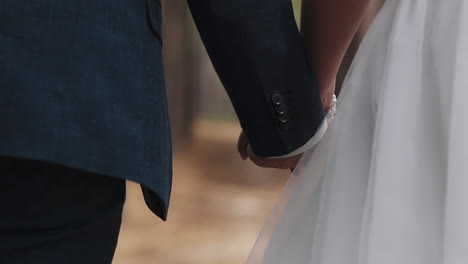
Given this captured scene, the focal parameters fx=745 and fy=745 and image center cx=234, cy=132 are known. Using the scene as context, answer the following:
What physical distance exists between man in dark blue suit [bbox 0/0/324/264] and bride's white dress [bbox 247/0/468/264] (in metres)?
0.16

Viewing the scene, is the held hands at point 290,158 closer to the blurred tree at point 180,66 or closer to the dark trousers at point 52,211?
the dark trousers at point 52,211

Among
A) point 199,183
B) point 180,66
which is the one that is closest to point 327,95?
point 199,183

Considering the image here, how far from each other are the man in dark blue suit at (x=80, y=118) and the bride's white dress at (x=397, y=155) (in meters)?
0.16

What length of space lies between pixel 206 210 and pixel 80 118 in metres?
2.33

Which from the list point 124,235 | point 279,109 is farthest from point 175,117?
point 279,109

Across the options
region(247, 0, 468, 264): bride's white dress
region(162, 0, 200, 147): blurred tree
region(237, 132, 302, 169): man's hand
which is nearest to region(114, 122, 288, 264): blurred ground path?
region(162, 0, 200, 147): blurred tree

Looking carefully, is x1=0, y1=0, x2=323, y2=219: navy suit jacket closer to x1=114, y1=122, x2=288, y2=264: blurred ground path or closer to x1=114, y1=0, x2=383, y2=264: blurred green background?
x1=114, y1=0, x2=383, y2=264: blurred green background

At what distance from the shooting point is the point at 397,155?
0.71 m

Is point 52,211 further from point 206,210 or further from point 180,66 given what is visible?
point 180,66

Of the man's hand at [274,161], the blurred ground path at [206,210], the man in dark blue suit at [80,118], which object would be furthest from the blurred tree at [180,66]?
the man in dark blue suit at [80,118]

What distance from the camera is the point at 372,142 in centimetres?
77

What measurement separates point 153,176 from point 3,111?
13 cm

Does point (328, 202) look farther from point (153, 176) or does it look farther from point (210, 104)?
point (210, 104)

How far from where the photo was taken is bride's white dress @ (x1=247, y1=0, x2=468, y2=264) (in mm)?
688
